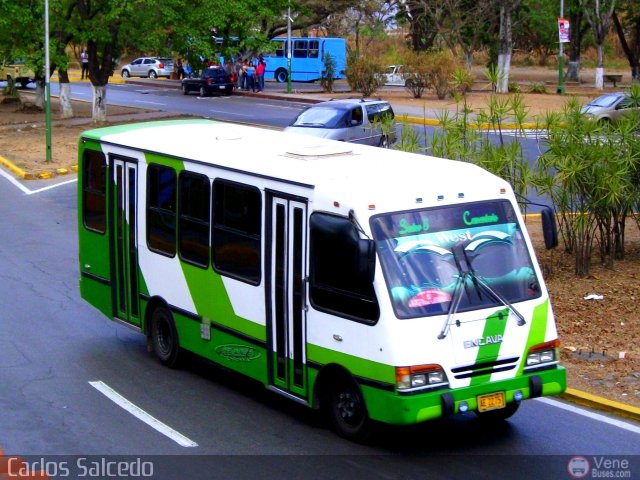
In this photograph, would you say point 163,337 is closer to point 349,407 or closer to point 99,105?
point 349,407

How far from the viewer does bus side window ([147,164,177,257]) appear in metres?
10.8

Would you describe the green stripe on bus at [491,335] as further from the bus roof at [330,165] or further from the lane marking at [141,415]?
the lane marking at [141,415]

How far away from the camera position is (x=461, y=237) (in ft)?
28.0

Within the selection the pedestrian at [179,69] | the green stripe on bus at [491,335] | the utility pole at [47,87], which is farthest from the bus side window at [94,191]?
the pedestrian at [179,69]

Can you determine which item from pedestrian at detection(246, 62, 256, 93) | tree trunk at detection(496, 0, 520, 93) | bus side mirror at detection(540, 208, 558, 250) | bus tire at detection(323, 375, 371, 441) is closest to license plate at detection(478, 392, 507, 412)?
bus tire at detection(323, 375, 371, 441)

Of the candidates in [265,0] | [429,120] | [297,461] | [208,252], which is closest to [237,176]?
[208,252]

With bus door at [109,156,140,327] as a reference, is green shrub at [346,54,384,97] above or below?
above

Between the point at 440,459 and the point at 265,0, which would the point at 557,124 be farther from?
the point at 265,0

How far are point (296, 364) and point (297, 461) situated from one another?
3.40 ft

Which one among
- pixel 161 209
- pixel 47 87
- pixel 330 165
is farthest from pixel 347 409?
pixel 47 87

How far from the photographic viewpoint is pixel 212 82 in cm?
5153

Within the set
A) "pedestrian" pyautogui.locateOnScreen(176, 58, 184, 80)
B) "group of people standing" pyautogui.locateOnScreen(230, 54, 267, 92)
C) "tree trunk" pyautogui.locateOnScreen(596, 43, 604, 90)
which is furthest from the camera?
"pedestrian" pyautogui.locateOnScreen(176, 58, 184, 80)

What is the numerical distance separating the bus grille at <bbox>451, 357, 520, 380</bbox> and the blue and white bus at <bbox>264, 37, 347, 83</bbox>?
170 feet

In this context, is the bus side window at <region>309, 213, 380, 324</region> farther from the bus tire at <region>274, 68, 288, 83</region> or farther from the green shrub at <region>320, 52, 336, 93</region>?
the bus tire at <region>274, 68, 288, 83</region>
